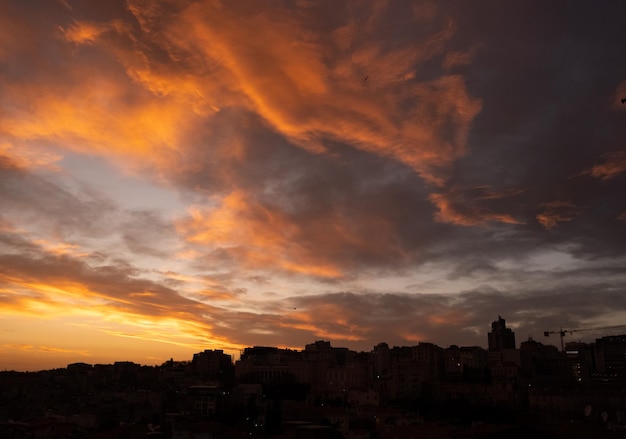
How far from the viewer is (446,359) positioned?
74.7m

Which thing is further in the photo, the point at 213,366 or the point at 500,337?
the point at 500,337

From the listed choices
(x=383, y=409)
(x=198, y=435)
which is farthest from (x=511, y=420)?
(x=198, y=435)

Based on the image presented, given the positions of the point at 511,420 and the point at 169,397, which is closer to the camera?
the point at 511,420

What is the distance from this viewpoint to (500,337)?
96500 millimetres

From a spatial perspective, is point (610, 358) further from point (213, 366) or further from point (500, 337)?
point (213, 366)

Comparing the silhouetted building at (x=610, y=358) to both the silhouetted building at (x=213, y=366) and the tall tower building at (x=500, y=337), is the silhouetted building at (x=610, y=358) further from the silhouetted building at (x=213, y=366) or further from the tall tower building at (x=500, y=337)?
the silhouetted building at (x=213, y=366)

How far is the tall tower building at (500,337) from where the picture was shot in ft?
313

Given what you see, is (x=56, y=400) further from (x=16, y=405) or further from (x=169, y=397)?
(x=169, y=397)

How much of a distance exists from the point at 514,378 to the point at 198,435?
146 ft

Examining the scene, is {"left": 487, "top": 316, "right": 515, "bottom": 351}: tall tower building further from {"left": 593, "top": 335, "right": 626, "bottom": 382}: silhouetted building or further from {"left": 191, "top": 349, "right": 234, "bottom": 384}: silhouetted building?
{"left": 191, "top": 349, "right": 234, "bottom": 384}: silhouetted building

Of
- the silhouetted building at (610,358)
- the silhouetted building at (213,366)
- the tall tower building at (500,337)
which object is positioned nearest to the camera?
the silhouetted building at (213,366)

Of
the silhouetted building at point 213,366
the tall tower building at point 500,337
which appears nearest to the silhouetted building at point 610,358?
the tall tower building at point 500,337

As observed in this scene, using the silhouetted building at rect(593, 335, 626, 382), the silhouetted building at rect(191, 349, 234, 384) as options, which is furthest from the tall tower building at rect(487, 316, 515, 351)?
the silhouetted building at rect(191, 349, 234, 384)

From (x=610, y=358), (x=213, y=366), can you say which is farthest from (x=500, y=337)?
(x=213, y=366)
